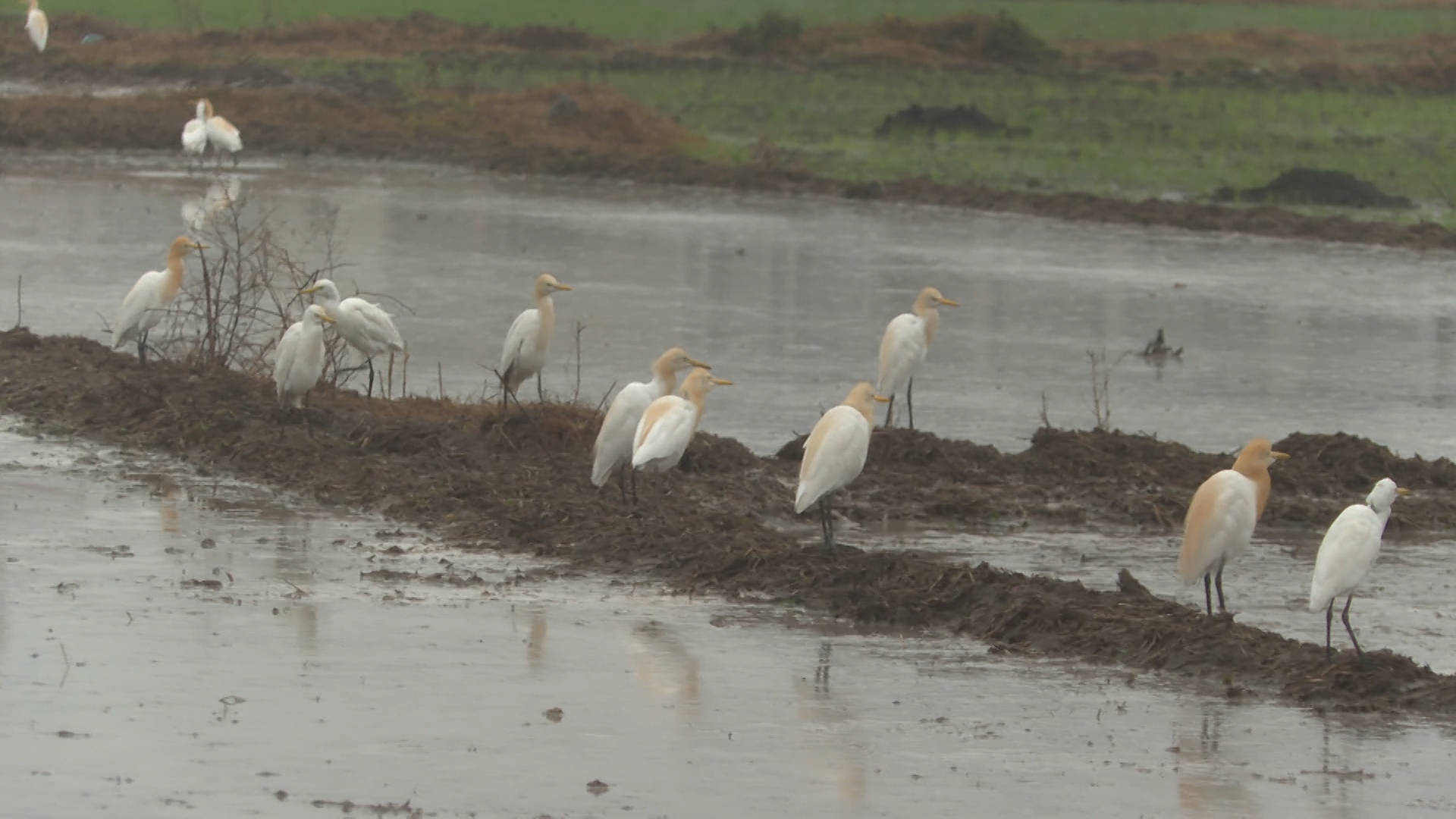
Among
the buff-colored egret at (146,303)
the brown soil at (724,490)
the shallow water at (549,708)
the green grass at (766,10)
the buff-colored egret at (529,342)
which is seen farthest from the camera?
the green grass at (766,10)

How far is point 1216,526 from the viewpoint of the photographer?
9172 mm

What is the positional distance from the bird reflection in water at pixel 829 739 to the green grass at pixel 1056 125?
21.8 metres

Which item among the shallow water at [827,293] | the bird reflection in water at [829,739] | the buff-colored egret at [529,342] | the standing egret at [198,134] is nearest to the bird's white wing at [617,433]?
the buff-colored egret at [529,342]

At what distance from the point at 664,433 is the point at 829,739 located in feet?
9.89

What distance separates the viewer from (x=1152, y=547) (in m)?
11.3

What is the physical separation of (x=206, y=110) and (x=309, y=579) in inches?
840

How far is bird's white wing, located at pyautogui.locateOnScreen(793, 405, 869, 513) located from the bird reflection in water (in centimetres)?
149

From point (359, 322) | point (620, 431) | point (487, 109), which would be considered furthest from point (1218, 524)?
point (487, 109)

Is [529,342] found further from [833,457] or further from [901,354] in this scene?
[833,457]

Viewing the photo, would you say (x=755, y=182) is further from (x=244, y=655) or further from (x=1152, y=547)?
(x=244, y=655)

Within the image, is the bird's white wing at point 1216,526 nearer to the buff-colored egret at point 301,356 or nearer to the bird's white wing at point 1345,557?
the bird's white wing at point 1345,557

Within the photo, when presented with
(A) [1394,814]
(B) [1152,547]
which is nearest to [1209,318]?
(B) [1152,547]

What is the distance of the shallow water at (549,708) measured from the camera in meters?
6.74

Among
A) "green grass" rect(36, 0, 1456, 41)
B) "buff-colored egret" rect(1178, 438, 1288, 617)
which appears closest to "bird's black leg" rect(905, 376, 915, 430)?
"buff-colored egret" rect(1178, 438, 1288, 617)
